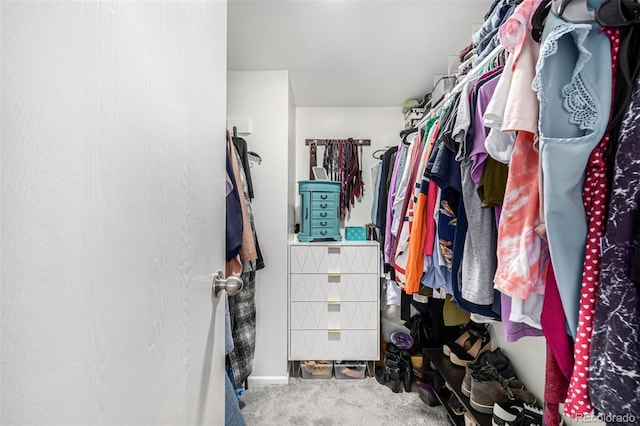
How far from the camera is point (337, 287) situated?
7.58ft

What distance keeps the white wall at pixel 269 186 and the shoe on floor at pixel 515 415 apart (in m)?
1.37

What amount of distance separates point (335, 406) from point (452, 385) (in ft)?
2.39

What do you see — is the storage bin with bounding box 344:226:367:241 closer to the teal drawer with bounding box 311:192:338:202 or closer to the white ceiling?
the teal drawer with bounding box 311:192:338:202

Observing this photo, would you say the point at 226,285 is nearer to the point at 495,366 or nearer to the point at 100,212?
the point at 100,212

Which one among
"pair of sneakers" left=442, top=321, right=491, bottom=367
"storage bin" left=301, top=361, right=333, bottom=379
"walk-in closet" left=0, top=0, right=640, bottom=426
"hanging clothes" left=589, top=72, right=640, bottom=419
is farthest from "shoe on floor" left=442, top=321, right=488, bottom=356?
"hanging clothes" left=589, top=72, right=640, bottom=419

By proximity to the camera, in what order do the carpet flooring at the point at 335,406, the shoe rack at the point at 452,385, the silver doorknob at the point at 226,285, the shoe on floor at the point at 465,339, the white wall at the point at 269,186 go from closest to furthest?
the silver doorknob at the point at 226,285 < the shoe rack at the point at 452,385 < the carpet flooring at the point at 335,406 < the shoe on floor at the point at 465,339 < the white wall at the point at 269,186

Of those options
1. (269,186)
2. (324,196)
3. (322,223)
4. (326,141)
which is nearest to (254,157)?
(269,186)

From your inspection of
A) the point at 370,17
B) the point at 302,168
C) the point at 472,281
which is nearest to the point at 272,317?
the point at 302,168

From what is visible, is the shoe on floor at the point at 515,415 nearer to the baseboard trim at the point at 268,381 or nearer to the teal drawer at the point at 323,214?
the baseboard trim at the point at 268,381

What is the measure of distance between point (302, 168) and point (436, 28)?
5.07 ft

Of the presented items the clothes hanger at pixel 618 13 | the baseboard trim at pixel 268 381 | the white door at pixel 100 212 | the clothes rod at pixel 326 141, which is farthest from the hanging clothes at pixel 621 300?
the clothes rod at pixel 326 141

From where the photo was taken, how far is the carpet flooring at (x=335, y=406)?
1.81 metres

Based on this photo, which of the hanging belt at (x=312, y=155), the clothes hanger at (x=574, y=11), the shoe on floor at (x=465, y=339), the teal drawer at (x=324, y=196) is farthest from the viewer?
the hanging belt at (x=312, y=155)

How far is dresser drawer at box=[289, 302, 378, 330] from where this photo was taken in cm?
229
